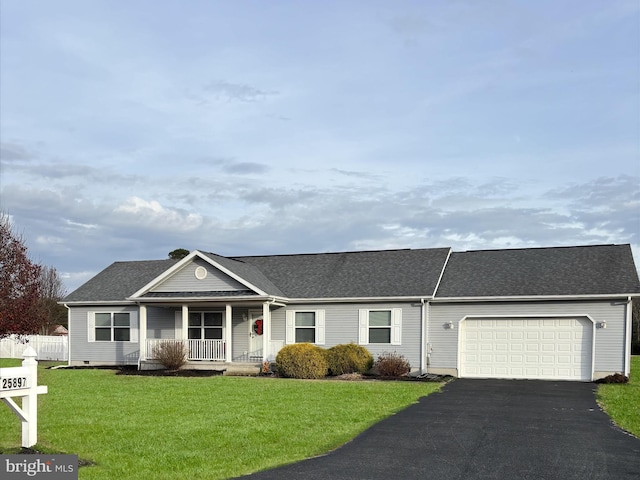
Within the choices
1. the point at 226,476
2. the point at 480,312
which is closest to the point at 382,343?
the point at 480,312

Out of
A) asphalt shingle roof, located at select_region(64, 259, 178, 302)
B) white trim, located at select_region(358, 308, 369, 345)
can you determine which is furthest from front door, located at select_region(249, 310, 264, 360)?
asphalt shingle roof, located at select_region(64, 259, 178, 302)

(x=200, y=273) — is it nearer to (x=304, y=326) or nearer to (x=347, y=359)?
(x=304, y=326)

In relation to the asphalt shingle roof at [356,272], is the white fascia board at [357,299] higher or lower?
lower

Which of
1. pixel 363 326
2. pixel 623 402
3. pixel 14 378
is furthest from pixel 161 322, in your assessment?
pixel 14 378

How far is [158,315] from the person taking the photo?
2664 centimetres

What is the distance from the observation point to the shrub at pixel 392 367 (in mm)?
22125

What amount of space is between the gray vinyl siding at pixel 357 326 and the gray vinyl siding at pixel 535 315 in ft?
1.88

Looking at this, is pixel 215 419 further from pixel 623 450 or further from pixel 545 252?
pixel 545 252

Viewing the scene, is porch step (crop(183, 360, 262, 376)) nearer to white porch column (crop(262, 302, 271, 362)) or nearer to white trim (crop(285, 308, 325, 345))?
white porch column (crop(262, 302, 271, 362))

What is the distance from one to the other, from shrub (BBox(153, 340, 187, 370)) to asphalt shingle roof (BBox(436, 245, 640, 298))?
375 inches

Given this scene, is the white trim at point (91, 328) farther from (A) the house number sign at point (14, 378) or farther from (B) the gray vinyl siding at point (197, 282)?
(A) the house number sign at point (14, 378)

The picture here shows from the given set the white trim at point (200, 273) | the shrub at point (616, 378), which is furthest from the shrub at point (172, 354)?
the shrub at point (616, 378)

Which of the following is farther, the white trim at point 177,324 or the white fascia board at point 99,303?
the white fascia board at point 99,303

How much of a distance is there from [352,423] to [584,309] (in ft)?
40.1
